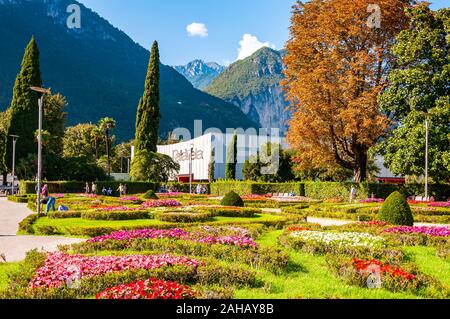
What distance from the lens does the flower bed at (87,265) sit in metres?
6.89

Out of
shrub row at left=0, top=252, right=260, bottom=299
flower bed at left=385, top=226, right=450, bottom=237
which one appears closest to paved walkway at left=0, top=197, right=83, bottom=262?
shrub row at left=0, top=252, right=260, bottom=299

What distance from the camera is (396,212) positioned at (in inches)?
610

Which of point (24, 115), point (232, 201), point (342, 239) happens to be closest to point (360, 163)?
point (232, 201)

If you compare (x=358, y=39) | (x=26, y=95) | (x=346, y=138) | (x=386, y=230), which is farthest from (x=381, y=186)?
(x=26, y=95)

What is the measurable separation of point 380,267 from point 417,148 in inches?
1003

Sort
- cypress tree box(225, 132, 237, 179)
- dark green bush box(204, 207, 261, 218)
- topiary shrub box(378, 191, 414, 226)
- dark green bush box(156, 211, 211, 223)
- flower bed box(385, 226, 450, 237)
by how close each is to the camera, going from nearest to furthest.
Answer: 1. flower bed box(385, 226, 450, 237)
2. topiary shrub box(378, 191, 414, 226)
3. dark green bush box(156, 211, 211, 223)
4. dark green bush box(204, 207, 261, 218)
5. cypress tree box(225, 132, 237, 179)

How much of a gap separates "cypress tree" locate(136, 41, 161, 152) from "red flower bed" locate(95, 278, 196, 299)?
4938 centimetres

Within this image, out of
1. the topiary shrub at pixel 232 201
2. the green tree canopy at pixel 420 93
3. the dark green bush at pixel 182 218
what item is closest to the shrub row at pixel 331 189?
the green tree canopy at pixel 420 93

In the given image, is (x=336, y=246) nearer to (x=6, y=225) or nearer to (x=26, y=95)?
(x=6, y=225)

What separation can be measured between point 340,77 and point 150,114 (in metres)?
29.4

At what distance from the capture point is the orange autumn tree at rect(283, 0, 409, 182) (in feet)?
106

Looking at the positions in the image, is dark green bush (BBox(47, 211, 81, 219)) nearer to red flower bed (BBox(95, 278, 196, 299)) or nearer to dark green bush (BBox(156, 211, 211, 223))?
dark green bush (BBox(156, 211, 211, 223))

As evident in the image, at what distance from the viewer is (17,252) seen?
36.1ft

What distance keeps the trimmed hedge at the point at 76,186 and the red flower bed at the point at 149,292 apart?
3721 cm
